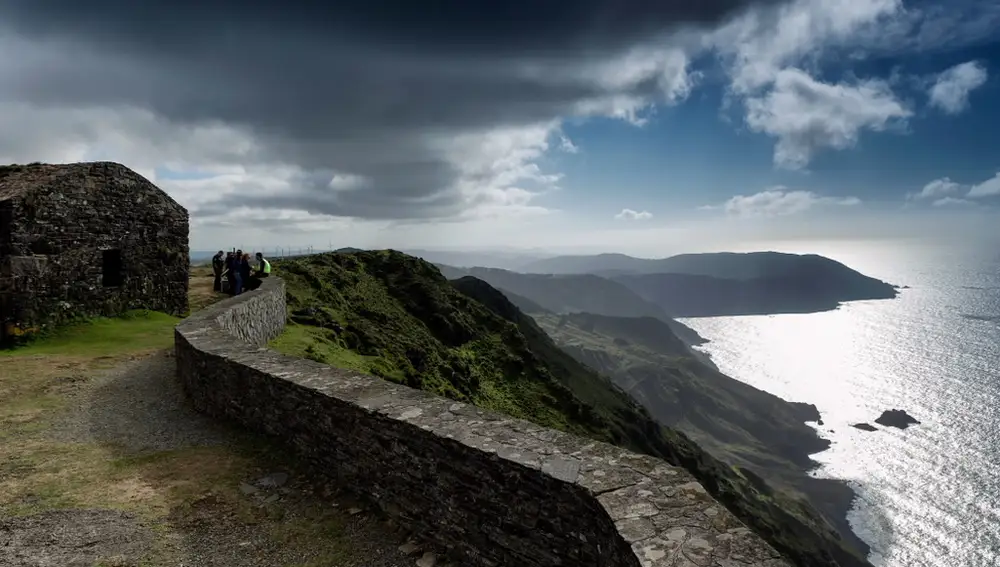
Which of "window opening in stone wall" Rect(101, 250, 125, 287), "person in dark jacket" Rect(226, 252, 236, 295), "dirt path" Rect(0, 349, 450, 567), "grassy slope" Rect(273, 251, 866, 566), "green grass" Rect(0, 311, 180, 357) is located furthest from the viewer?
"grassy slope" Rect(273, 251, 866, 566)

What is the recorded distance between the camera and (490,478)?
577cm

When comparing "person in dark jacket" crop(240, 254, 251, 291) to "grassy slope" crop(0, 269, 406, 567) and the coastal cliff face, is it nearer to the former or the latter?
"grassy slope" crop(0, 269, 406, 567)

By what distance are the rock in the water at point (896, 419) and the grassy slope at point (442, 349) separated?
292ft

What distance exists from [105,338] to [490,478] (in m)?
16.6

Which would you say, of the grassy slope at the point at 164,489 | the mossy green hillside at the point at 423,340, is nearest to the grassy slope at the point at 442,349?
the mossy green hillside at the point at 423,340

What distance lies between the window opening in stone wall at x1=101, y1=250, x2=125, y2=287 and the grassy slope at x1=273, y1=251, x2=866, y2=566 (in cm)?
609

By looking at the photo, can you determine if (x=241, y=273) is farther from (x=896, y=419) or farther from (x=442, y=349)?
(x=896, y=419)

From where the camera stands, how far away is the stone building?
15359 millimetres

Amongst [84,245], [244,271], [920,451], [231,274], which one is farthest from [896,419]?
[84,245]

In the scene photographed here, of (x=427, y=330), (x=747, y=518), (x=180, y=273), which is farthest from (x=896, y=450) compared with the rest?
(x=180, y=273)

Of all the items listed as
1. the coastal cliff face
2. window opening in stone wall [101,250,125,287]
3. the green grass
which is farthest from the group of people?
the coastal cliff face

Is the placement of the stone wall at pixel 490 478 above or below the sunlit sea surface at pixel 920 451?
above

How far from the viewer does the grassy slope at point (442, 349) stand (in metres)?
23.4

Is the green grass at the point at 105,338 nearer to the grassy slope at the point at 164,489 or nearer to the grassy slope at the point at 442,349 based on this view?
the grassy slope at the point at 442,349
